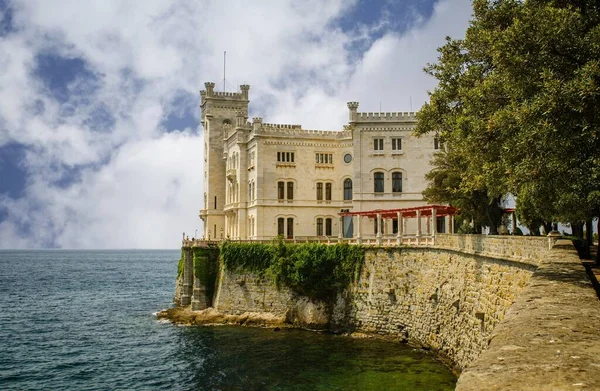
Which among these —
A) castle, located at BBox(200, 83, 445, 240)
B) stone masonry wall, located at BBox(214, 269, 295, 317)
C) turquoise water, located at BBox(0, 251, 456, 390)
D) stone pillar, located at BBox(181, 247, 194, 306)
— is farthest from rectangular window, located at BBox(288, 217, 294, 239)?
turquoise water, located at BBox(0, 251, 456, 390)

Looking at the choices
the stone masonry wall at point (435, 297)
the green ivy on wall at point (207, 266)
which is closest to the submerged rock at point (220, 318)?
the green ivy on wall at point (207, 266)

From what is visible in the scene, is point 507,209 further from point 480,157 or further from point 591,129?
point 591,129

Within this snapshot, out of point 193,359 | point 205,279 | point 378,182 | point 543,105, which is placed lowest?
point 193,359

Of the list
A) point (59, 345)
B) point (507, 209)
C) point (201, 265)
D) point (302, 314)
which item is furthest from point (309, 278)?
point (59, 345)

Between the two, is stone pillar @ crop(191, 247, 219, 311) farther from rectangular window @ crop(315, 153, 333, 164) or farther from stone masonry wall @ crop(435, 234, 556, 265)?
stone masonry wall @ crop(435, 234, 556, 265)

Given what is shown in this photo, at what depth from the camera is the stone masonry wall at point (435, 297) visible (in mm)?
25094

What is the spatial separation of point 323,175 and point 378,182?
6053 mm

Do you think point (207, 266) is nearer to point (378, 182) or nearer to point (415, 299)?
point (378, 182)

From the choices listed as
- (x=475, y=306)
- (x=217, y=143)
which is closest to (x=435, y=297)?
(x=475, y=306)

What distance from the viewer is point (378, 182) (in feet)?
170

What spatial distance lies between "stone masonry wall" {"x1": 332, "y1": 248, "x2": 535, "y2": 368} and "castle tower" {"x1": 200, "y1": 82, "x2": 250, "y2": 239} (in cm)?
2794

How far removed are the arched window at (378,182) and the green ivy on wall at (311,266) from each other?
Result: 400 inches

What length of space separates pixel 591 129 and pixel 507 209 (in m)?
28.7

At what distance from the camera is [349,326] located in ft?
135
